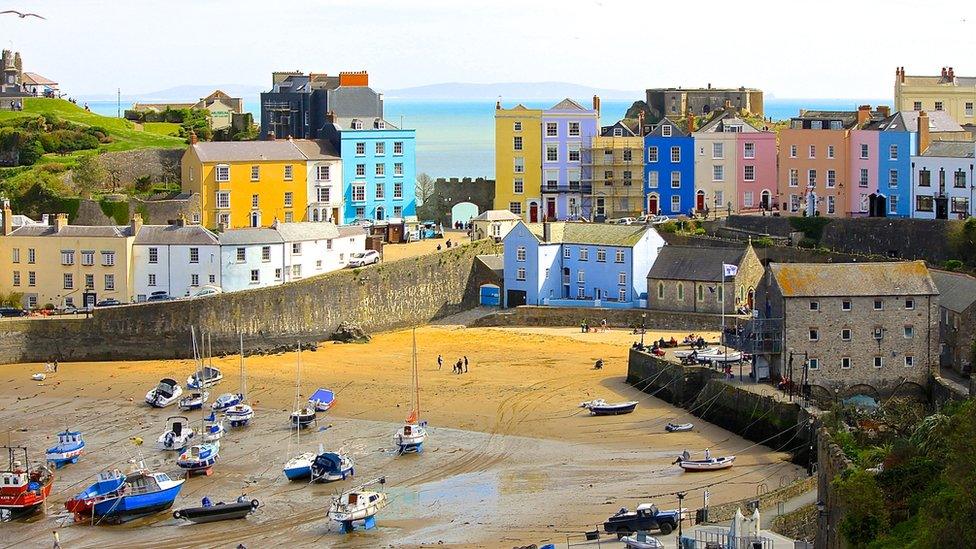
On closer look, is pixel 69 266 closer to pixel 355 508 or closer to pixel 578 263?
pixel 578 263

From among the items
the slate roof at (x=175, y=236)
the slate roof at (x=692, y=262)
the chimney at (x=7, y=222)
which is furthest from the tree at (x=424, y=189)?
the chimney at (x=7, y=222)

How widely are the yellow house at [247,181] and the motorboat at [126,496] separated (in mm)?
27274

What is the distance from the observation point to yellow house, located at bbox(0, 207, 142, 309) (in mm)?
57438

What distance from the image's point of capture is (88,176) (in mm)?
67812

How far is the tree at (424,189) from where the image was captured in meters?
75.9

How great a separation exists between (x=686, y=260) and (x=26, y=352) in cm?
2056

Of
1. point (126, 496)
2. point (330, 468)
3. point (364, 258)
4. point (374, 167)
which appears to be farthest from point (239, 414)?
point (374, 167)

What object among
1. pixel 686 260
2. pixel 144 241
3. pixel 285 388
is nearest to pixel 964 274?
pixel 686 260

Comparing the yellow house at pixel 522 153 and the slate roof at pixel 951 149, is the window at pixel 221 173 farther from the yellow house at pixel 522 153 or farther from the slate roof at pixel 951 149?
the slate roof at pixel 951 149

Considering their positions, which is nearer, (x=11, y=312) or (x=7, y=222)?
(x=11, y=312)

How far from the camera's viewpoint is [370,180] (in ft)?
231

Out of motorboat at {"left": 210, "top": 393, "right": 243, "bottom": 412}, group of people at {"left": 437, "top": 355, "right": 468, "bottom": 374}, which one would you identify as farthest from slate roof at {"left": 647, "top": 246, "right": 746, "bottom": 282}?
motorboat at {"left": 210, "top": 393, "right": 243, "bottom": 412}

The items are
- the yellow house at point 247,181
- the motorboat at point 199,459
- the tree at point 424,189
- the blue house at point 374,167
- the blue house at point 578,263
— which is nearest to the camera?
the motorboat at point 199,459

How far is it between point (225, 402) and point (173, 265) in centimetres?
1165
